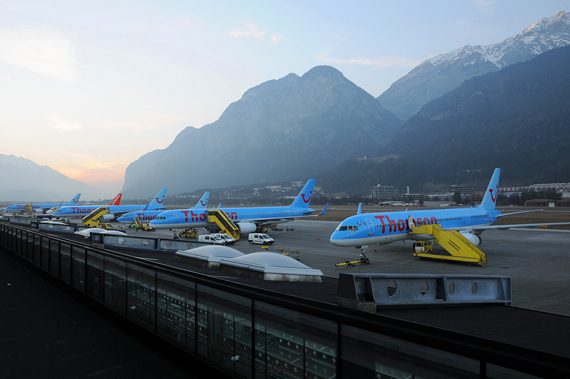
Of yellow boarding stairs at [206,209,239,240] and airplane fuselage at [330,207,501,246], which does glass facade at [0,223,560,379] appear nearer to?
airplane fuselage at [330,207,501,246]

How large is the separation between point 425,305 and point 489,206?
4657 cm

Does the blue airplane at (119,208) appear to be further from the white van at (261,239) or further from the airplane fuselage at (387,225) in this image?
the airplane fuselage at (387,225)

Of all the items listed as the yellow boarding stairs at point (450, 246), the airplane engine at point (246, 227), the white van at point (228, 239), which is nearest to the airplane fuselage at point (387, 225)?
the yellow boarding stairs at point (450, 246)

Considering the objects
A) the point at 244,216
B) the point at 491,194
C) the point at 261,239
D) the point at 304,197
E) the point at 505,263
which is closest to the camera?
the point at 505,263

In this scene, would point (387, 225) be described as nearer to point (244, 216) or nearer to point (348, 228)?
point (348, 228)

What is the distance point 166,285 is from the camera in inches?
296

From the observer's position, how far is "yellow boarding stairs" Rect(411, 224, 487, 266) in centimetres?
2955

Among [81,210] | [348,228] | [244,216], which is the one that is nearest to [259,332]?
[348,228]

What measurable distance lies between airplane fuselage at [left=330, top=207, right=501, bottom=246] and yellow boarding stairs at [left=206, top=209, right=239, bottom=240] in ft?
60.9

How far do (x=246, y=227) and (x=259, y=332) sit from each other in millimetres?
45900

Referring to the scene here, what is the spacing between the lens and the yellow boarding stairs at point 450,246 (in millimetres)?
29547

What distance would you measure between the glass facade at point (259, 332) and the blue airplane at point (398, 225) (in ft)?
78.7

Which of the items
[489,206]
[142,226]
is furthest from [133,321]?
[142,226]

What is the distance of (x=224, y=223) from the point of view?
49.2 m
